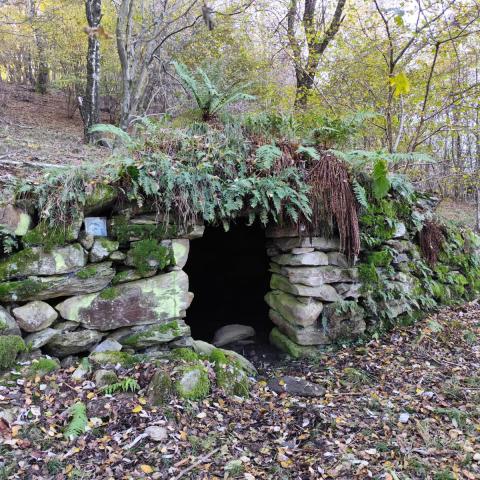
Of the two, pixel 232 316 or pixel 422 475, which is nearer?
pixel 422 475

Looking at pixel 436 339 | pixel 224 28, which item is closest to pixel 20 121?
pixel 224 28

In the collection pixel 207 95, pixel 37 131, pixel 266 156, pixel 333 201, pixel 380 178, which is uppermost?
pixel 37 131

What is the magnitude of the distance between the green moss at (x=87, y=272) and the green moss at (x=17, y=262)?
1.27 ft

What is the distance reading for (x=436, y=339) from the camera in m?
4.68

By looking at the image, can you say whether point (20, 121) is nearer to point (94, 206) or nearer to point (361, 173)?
point (94, 206)

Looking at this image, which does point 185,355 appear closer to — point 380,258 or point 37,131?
point 380,258

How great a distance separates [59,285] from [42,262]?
0.26 meters

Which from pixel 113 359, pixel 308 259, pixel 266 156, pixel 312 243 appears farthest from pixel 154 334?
pixel 266 156

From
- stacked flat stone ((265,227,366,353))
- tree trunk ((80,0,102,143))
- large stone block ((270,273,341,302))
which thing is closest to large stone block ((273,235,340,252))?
stacked flat stone ((265,227,366,353))

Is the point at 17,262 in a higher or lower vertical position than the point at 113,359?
higher

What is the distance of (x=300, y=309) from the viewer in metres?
4.57

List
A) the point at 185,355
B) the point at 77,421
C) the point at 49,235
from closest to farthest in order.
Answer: the point at 77,421 < the point at 49,235 < the point at 185,355

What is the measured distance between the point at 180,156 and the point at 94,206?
1.07m

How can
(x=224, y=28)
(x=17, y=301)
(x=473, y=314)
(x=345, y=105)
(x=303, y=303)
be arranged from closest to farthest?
(x=17, y=301)
(x=303, y=303)
(x=473, y=314)
(x=345, y=105)
(x=224, y=28)
